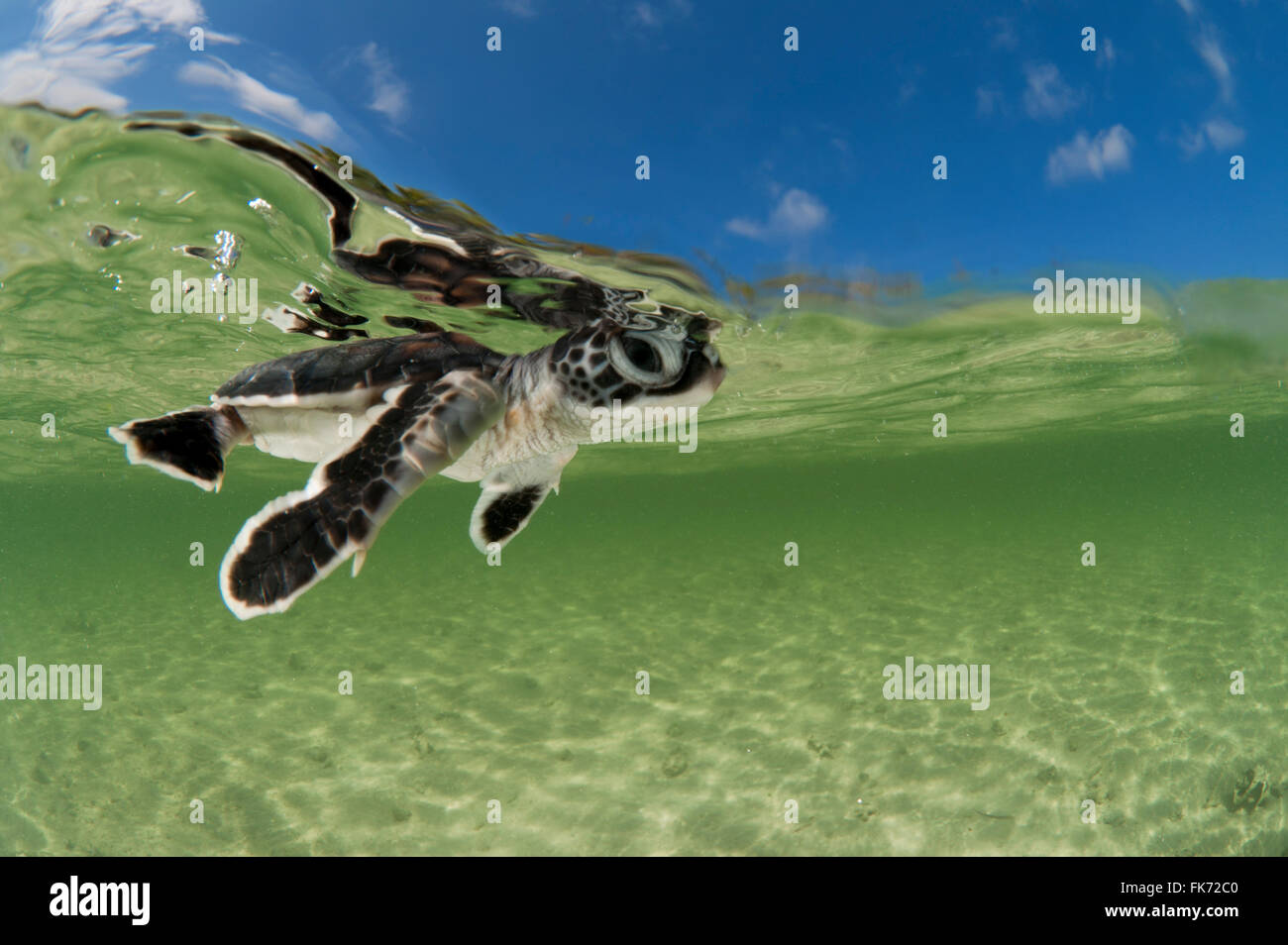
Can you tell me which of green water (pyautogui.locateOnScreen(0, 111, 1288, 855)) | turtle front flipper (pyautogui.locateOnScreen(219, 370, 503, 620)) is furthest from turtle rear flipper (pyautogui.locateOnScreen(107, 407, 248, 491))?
green water (pyautogui.locateOnScreen(0, 111, 1288, 855))

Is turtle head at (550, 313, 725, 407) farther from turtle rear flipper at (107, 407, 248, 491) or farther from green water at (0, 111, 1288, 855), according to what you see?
turtle rear flipper at (107, 407, 248, 491)

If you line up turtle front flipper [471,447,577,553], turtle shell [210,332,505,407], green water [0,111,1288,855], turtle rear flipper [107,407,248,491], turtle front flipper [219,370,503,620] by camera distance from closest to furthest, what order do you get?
turtle front flipper [219,370,503,620]
turtle rear flipper [107,407,248,491]
turtle shell [210,332,505,407]
green water [0,111,1288,855]
turtle front flipper [471,447,577,553]

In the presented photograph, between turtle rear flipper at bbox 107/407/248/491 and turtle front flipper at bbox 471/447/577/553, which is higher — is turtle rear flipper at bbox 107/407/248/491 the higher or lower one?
the higher one

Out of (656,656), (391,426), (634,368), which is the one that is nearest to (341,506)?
(391,426)

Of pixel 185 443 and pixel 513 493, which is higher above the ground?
pixel 185 443

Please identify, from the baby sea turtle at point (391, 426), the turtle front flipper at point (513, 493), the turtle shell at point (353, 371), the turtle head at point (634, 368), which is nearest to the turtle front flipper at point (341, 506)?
the baby sea turtle at point (391, 426)

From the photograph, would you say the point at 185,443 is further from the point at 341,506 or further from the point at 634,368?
the point at 634,368

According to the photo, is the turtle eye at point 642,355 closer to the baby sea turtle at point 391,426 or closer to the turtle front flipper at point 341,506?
the baby sea turtle at point 391,426
